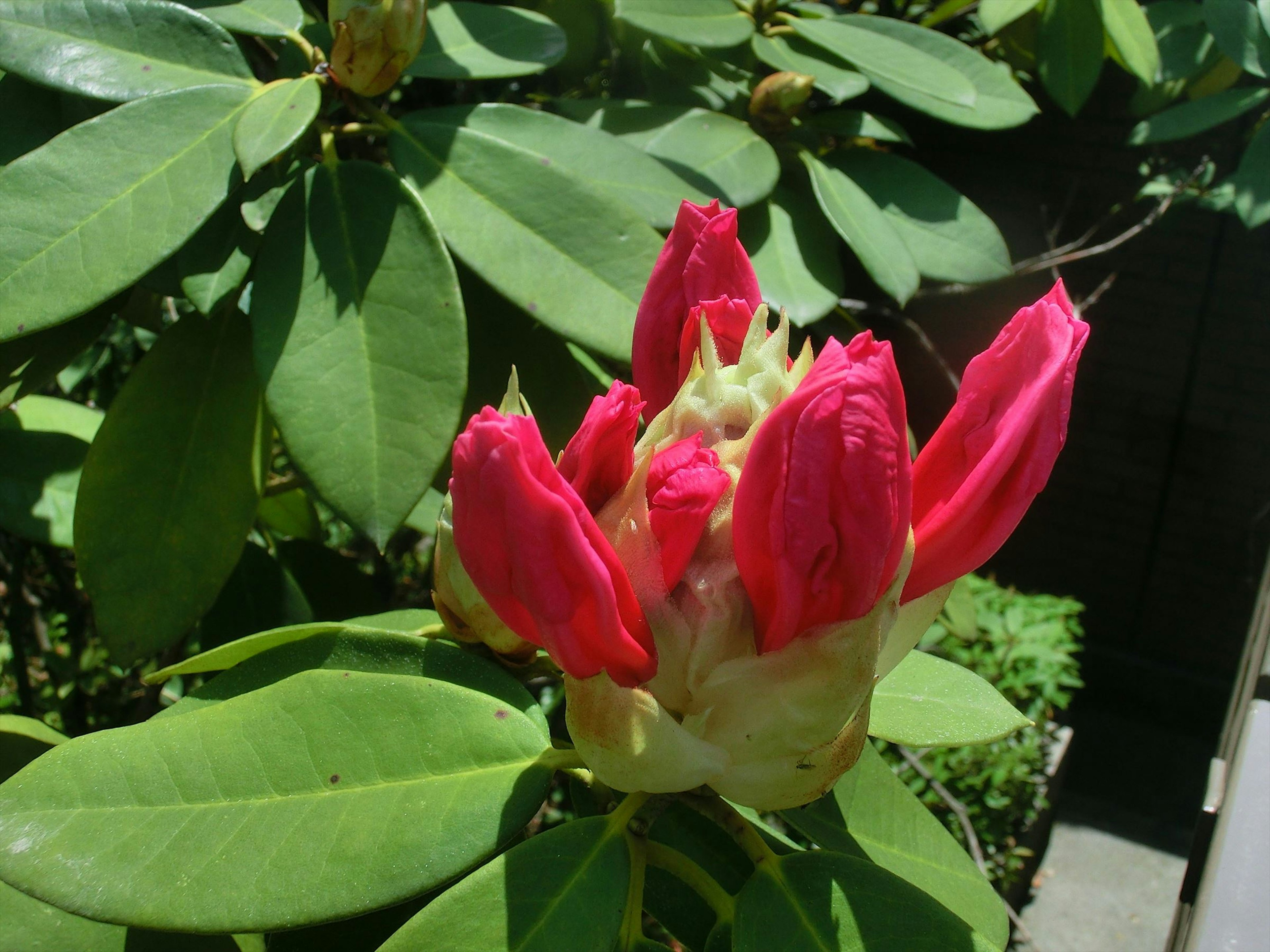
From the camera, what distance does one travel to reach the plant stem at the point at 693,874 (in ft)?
1.96

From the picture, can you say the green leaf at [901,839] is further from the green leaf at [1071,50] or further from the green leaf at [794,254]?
the green leaf at [1071,50]

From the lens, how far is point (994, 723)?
0.66 m

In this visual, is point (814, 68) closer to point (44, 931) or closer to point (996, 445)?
point (996, 445)

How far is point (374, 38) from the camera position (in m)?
0.79

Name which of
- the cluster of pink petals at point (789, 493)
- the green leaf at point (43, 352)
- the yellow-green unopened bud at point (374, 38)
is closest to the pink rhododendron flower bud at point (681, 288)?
the cluster of pink petals at point (789, 493)

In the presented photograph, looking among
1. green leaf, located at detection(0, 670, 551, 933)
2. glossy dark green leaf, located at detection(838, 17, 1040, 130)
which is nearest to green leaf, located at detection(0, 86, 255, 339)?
green leaf, located at detection(0, 670, 551, 933)

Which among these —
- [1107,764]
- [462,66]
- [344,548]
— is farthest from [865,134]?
[1107,764]

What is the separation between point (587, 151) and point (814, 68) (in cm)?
40

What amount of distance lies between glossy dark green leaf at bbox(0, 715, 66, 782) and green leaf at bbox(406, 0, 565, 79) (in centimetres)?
69

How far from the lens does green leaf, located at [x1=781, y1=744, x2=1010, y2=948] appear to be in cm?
71

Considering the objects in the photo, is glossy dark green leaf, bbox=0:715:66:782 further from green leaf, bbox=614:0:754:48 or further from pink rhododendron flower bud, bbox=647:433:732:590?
green leaf, bbox=614:0:754:48

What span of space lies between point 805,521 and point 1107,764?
446 cm

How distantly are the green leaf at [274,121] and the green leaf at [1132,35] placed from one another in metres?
1.16

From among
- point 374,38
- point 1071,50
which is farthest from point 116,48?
point 1071,50
